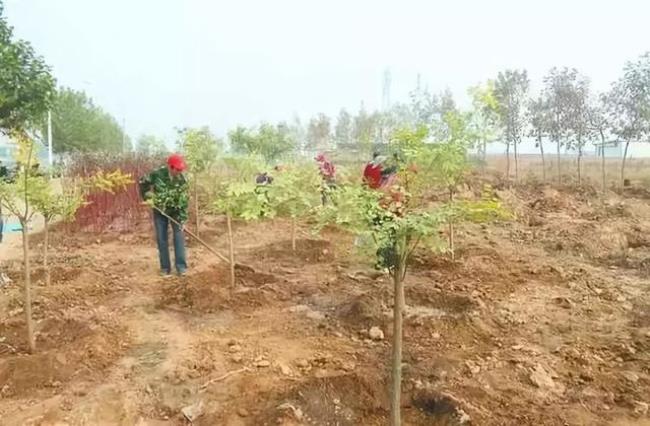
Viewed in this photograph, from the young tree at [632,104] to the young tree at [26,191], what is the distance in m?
17.9

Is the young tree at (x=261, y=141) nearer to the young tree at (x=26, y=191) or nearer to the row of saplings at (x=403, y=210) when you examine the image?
the young tree at (x=26, y=191)

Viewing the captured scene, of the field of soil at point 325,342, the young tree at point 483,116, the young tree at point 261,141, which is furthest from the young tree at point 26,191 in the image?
the young tree at point 261,141

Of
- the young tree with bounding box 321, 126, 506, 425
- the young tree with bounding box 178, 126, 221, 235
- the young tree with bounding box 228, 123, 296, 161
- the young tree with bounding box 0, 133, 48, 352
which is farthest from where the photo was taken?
the young tree with bounding box 228, 123, 296, 161

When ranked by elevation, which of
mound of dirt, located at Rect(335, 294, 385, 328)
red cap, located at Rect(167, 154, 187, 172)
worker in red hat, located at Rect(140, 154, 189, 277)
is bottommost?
mound of dirt, located at Rect(335, 294, 385, 328)

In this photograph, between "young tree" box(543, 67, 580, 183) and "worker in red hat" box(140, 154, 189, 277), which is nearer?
"worker in red hat" box(140, 154, 189, 277)

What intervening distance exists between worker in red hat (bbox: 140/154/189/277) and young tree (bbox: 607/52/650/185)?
52.3 feet

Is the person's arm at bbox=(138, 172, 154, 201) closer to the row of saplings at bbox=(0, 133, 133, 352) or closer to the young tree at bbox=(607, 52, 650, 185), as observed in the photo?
the row of saplings at bbox=(0, 133, 133, 352)

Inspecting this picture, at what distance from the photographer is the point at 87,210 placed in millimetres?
11328

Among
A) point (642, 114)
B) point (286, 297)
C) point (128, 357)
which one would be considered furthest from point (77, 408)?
point (642, 114)

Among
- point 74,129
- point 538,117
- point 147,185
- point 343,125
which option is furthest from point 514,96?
point 74,129

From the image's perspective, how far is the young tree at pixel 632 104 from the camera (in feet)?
58.9

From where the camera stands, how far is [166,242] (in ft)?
24.4

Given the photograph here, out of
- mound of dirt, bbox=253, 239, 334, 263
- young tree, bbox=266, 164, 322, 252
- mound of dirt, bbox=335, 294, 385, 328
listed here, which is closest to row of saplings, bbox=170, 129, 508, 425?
young tree, bbox=266, 164, 322, 252

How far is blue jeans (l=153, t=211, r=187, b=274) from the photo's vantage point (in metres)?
7.24
